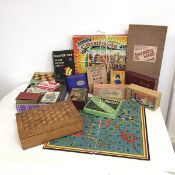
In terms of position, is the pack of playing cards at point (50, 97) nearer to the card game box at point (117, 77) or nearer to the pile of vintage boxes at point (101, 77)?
Answer: the pile of vintage boxes at point (101, 77)

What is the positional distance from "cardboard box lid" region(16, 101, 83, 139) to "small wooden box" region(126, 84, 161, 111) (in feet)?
0.96

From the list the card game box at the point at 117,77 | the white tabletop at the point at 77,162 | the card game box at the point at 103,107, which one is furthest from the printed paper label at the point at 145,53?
the white tabletop at the point at 77,162

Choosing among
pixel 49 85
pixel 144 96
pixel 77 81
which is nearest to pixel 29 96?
pixel 49 85

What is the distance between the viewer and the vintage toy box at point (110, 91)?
3.37 feet

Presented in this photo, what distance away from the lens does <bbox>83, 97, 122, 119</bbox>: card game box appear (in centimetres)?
91

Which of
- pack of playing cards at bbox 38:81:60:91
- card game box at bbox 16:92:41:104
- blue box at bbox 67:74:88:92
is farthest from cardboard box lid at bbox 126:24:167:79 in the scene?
card game box at bbox 16:92:41:104

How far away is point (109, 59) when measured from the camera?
1.11 metres

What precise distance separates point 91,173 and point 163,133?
1.08 ft

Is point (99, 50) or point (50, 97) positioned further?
point (99, 50)

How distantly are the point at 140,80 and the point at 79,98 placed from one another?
309 mm

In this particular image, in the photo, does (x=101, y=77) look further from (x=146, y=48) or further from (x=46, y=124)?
(x=46, y=124)

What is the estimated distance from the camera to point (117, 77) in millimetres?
1093

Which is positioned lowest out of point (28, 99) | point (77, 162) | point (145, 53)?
point (77, 162)

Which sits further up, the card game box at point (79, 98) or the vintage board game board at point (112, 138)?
the card game box at point (79, 98)
